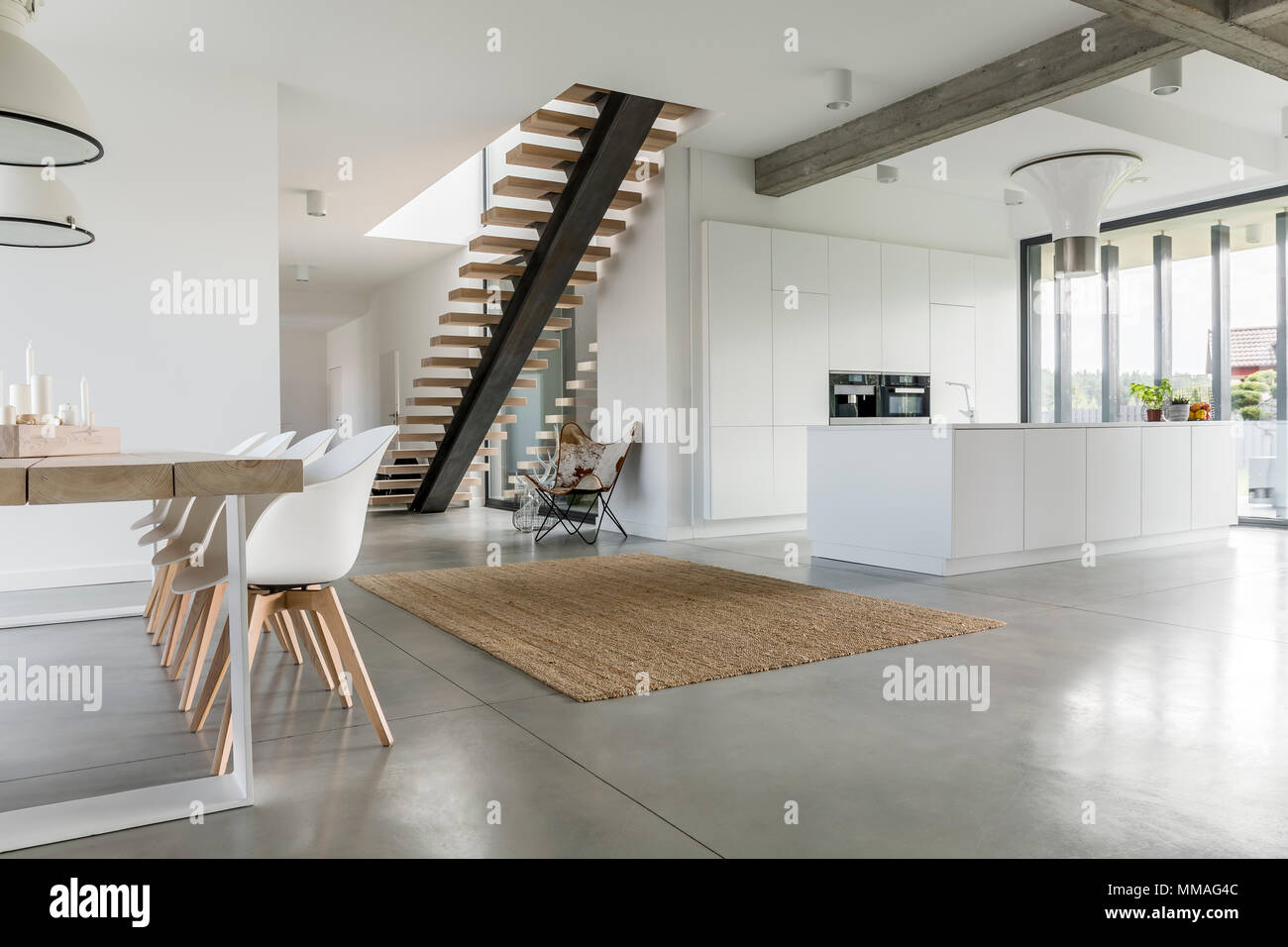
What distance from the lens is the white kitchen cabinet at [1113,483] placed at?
580 centimetres

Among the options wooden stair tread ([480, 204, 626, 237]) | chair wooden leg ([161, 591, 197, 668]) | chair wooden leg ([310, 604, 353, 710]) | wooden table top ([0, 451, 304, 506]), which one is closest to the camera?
wooden table top ([0, 451, 304, 506])

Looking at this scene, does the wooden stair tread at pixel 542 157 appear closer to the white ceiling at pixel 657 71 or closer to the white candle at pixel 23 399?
the white ceiling at pixel 657 71

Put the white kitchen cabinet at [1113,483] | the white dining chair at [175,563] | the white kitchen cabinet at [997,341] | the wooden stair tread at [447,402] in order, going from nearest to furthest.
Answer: the white dining chair at [175,563], the white kitchen cabinet at [1113,483], the wooden stair tread at [447,402], the white kitchen cabinet at [997,341]

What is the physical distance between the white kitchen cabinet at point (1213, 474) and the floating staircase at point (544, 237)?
4486 millimetres

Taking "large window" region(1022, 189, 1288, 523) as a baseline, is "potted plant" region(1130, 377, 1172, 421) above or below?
below

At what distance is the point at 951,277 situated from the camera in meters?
8.42

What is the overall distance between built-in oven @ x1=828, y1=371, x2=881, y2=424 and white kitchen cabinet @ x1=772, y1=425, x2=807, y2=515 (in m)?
0.43

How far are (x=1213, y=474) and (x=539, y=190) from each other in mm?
5488

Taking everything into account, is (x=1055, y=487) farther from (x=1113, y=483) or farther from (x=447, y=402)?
(x=447, y=402)

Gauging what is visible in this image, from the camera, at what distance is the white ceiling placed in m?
4.60
